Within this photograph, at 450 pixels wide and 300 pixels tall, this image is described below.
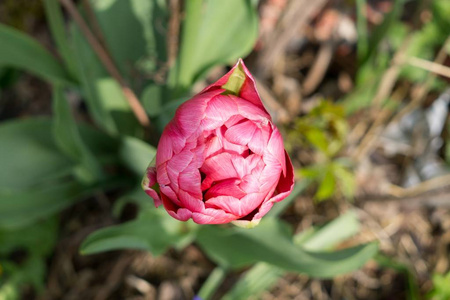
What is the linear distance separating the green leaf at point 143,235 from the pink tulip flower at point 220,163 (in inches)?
11.5

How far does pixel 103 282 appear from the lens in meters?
1.62

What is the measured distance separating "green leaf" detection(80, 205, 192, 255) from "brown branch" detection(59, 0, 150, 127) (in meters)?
0.23

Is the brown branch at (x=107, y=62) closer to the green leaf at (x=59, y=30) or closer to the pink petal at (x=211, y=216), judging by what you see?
the green leaf at (x=59, y=30)

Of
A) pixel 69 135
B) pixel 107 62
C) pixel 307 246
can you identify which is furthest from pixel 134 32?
pixel 307 246

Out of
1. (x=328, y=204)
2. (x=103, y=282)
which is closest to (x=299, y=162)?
(x=328, y=204)

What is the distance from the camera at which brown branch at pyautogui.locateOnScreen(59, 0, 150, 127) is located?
38.8 inches

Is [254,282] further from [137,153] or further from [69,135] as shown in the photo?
[69,135]

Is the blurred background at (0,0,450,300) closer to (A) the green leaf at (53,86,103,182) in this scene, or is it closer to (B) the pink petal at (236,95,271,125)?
(A) the green leaf at (53,86,103,182)

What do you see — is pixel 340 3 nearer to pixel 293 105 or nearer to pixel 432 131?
pixel 293 105

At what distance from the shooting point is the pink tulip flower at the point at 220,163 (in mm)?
676

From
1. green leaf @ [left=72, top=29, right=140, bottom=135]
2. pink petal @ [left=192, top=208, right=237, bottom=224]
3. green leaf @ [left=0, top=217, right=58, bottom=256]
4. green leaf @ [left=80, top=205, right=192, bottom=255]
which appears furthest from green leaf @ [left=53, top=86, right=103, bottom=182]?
pink petal @ [left=192, top=208, right=237, bottom=224]

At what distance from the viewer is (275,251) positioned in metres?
1.03

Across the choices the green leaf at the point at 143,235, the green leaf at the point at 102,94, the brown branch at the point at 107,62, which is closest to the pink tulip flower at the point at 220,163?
the green leaf at the point at 143,235

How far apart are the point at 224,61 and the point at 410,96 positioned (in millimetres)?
792
